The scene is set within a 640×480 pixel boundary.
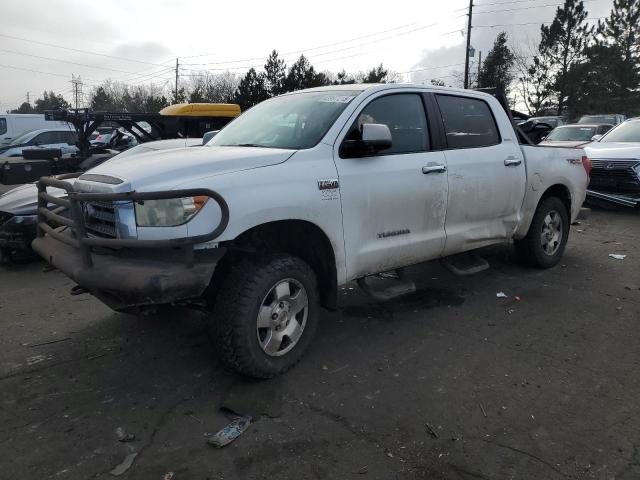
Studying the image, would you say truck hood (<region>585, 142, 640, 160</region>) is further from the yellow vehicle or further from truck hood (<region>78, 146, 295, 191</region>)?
truck hood (<region>78, 146, 295, 191</region>)

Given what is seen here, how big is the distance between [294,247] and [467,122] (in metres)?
2.22

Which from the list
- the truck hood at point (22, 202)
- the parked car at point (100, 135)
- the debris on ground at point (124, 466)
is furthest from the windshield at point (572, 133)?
the parked car at point (100, 135)

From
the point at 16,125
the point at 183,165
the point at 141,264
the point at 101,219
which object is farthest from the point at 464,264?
the point at 16,125

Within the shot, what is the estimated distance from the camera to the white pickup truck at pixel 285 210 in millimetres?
2984

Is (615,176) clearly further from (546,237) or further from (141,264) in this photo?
(141,264)

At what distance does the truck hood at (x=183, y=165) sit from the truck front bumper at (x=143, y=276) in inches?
16.9

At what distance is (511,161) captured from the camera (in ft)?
16.5

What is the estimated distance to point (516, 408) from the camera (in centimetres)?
310

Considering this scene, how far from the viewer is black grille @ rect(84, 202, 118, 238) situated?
3.16 m

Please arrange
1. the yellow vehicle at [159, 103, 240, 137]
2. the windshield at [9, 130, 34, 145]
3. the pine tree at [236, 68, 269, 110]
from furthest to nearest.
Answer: the pine tree at [236, 68, 269, 110], the windshield at [9, 130, 34, 145], the yellow vehicle at [159, 103, 240, 137]

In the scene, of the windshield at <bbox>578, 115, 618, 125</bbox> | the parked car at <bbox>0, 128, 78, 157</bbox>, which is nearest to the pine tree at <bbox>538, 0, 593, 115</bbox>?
the windshield at <bbox>578, 115, 618, 125</bbox>

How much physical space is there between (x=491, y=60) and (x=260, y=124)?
5092 cm

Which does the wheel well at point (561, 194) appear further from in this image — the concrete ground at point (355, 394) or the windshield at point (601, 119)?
the windshield at point (601, 119)

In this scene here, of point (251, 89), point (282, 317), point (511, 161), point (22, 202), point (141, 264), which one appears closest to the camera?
point (141, 264)
